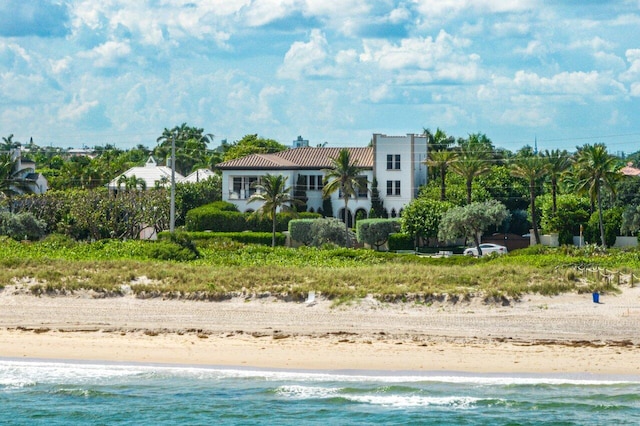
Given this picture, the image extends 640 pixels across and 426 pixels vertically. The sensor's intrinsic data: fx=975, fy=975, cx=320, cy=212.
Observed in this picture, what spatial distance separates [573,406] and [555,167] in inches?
1787

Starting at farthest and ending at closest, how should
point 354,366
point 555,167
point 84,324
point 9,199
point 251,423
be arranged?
point 9,199 → point 555,167 → point 84,324 → point 354,366 → point 251,423

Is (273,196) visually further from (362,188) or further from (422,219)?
(422,219)

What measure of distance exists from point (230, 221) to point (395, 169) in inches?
517

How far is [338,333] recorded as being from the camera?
97.1 feet

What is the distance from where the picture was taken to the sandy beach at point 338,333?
2680cm

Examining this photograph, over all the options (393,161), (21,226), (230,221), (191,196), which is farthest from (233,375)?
(191,196)

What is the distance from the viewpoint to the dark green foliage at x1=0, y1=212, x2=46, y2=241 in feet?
210

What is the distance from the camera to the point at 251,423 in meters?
23.9

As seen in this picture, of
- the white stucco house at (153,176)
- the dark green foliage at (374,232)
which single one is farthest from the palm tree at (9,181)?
the dark green foliage at (374,232)

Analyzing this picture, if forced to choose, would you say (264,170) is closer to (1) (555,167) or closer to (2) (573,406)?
(1) (555,167)

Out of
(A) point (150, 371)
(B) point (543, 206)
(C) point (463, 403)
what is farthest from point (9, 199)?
(C) point (463, 403)

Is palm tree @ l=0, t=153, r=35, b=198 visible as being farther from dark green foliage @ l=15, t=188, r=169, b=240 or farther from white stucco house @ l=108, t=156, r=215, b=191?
white stucco house @ l=108, t=156, r=215, b=191

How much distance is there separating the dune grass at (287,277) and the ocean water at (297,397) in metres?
7.05

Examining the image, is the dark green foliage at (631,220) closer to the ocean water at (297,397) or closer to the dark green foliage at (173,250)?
the dark green foliage at (173,250)
